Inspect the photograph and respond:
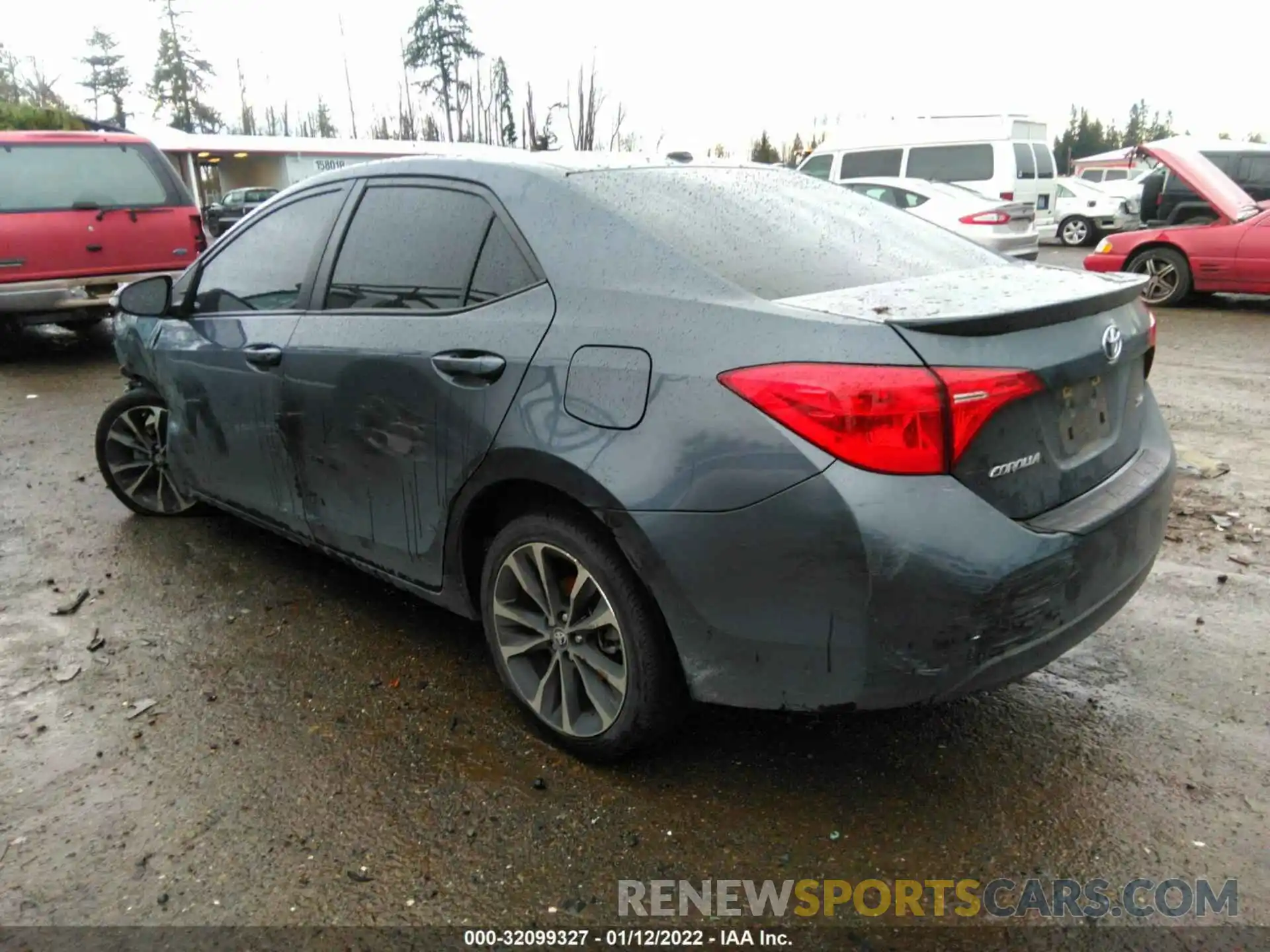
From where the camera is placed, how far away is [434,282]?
2.89 metres

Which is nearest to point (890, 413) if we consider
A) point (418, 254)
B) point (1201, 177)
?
point (418, 254)

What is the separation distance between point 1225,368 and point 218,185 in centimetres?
3712

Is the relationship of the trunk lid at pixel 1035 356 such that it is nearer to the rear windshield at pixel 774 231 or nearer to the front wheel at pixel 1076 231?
the rear windshield at pixel 774 231

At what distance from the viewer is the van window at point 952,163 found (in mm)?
14719

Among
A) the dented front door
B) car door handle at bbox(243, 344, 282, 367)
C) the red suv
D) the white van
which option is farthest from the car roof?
the white van

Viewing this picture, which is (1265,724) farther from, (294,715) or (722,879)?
(294,715)

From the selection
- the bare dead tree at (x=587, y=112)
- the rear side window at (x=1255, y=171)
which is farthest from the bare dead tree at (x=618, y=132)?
the rear side window at (x=1255, y=171)

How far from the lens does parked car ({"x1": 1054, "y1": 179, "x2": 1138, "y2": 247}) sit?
20.8m

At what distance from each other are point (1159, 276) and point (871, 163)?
5.71 metres

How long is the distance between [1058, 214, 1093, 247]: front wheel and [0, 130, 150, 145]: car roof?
19.2 meters

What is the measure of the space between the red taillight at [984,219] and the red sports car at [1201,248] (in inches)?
48.6

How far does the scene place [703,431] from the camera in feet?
7.07

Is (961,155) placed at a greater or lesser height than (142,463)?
greater

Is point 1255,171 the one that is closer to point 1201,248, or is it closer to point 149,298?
point 1201,248
